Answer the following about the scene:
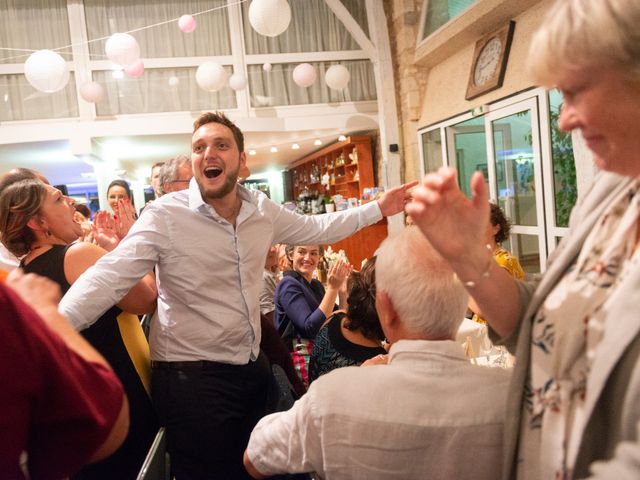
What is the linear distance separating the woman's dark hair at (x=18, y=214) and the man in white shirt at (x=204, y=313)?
39 cm

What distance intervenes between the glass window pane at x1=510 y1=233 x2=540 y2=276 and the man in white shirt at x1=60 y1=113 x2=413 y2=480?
445cm

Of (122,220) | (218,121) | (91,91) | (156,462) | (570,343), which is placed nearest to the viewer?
(570,343)

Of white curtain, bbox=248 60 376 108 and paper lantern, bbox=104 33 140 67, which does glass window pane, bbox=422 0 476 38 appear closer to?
white curtain, bbox=248 60 376 108

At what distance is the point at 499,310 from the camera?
98 centimetres

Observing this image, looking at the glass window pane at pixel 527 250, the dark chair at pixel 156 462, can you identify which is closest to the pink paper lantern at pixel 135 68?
the glass window pane at pixel 527 250

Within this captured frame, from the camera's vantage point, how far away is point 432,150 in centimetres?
797

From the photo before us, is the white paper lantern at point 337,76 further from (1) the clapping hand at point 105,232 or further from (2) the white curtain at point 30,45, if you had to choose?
(1) the clapping hand at point 105,232

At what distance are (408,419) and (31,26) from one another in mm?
9354

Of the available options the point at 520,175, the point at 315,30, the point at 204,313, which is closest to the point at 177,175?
the point at 204,313

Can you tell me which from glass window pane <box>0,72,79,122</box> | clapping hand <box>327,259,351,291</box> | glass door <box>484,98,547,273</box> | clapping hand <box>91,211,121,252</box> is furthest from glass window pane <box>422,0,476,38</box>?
glass window pane <box>0,72,79,122</box>

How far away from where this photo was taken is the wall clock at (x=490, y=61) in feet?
18.6

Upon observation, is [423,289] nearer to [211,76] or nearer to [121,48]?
[121,48]

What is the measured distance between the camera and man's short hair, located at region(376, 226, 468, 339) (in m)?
1.17

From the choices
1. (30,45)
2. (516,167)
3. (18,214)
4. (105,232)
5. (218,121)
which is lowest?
(105,232)
